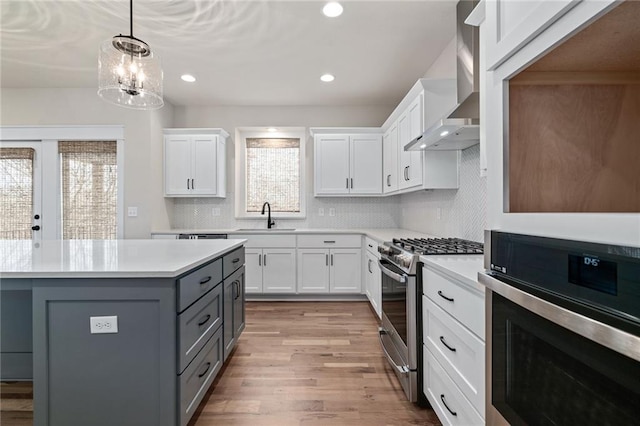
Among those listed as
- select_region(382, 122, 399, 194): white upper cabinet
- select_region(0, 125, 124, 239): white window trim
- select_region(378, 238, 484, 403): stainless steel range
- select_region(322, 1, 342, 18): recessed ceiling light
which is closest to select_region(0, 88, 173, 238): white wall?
select_region(0, 125, 124, 239): white window trim

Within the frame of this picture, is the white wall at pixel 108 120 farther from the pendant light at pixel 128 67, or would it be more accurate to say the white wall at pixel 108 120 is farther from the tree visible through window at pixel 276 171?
the pendant light at pixel 128 67

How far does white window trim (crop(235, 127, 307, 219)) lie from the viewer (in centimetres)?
449

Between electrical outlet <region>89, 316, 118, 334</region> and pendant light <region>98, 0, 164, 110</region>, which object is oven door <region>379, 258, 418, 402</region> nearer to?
electrical outlet <region>89, 316, 118, 334</region>

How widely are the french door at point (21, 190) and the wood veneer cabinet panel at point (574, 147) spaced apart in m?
5.18

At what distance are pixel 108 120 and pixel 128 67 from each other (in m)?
2.37

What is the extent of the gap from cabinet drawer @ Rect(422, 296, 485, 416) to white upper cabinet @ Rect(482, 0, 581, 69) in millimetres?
1032

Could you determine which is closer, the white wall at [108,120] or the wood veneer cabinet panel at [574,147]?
the wood veneer cabinet panel at [574,147]

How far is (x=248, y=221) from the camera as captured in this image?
178 inches

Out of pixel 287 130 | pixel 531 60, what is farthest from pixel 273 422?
pixel 287 130

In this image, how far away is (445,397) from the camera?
150 centimetres

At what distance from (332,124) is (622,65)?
3849mm

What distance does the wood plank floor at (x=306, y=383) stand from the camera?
175cm

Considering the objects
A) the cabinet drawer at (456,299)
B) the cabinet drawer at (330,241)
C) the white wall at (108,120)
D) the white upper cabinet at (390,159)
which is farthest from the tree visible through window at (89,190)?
the cabinet drawer at (456,299)

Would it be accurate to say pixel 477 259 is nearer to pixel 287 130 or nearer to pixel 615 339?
pixel 615 339
